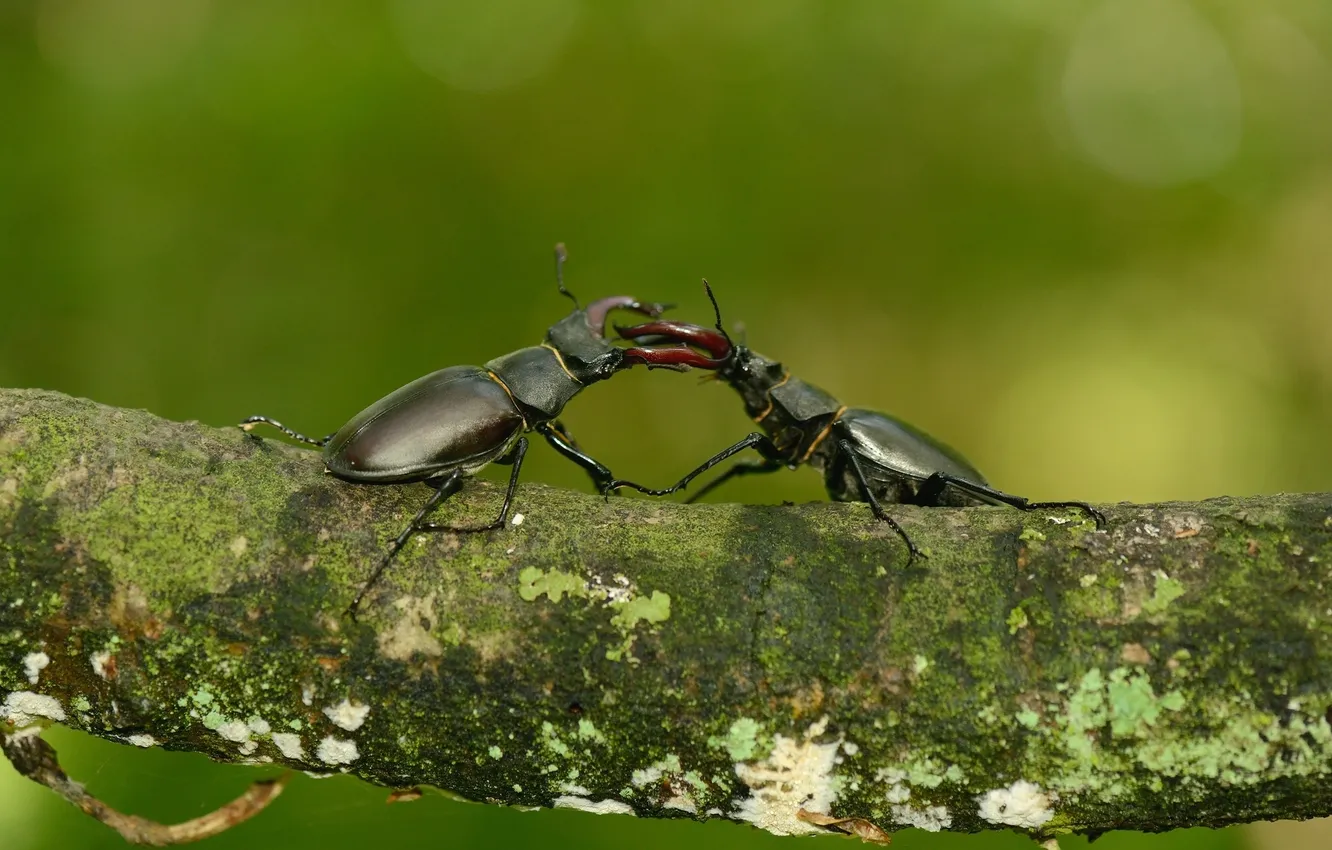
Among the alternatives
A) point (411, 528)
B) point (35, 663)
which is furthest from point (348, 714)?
point (35, 663)

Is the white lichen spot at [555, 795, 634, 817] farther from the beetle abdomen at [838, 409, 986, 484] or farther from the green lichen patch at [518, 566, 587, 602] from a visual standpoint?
the beetle abdomen at [838, 409, 986, 484]

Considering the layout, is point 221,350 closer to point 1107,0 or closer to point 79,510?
point 79,510

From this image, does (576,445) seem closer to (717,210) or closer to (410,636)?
(410,636)

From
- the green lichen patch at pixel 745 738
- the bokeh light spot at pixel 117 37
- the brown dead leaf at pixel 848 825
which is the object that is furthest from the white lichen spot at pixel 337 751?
the bokeh light spot at pixel 117 37

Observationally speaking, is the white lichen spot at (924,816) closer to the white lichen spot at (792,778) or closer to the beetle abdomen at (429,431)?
the white lichen spot at (792,778)

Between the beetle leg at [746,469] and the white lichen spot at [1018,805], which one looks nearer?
the white lichen spot at [1018,805]
